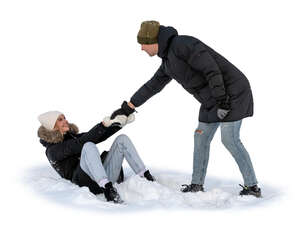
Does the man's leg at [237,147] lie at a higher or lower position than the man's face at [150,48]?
lower

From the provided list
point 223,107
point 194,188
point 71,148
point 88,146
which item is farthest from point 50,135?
point 223,107

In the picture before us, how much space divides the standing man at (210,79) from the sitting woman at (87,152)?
12.8 inches

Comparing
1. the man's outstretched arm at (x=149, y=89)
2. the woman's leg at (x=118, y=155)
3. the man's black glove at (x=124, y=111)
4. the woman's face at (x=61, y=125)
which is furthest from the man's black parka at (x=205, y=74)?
the woman's face at (x=61, y=125)

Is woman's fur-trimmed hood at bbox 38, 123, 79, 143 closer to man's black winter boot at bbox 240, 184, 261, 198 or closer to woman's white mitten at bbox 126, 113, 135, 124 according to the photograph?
woman's white mitten at bbox 126, 113, 135, 124

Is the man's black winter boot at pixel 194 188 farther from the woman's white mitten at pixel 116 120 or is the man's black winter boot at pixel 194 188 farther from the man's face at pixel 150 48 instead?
the man's face at pixel 150 48

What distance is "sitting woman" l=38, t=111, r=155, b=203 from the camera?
4914 mm

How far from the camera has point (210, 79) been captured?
4.87 m

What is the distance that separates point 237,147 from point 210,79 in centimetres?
75

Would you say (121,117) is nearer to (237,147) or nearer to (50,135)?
(50,135)

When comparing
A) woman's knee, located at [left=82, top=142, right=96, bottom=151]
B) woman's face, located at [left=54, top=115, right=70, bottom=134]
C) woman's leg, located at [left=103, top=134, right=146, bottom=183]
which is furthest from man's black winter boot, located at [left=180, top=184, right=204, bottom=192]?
woman's face, located at [left=54, top=115, right=70, bottom=134]

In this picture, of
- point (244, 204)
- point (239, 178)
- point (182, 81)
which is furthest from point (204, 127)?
point (239, 178)

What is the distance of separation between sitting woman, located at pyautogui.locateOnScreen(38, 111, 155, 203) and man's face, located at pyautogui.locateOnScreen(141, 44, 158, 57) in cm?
72

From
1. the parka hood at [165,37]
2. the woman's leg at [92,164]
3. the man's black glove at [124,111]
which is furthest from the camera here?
the man's black glove at [124,111]

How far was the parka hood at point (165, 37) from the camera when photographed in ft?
16.5
